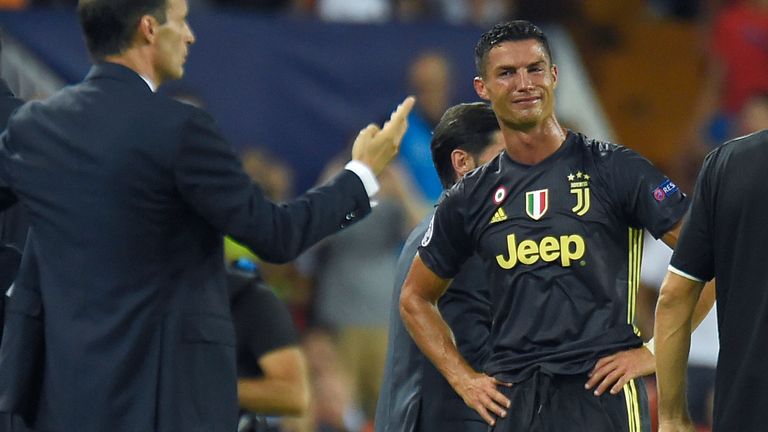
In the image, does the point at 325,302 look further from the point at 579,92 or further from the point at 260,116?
the point at 579,92

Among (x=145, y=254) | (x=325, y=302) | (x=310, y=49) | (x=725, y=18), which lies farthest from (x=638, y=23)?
(x=145, y=254)

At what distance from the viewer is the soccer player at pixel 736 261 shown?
13.5 ft

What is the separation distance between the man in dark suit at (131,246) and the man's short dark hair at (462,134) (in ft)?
3.47

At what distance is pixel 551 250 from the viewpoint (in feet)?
15.5

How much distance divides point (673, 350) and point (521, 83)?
985 mm

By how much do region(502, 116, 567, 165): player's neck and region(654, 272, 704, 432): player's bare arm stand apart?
2.25ft

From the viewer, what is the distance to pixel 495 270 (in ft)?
15.9

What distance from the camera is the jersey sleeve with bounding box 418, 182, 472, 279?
4.95 metres

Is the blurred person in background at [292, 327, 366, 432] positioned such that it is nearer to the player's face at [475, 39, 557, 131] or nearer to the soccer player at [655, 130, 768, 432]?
the player's face at [475, 39, 557, 131]

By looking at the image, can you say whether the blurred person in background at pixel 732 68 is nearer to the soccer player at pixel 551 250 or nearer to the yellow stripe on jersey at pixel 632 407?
the soccer player at pixel 551 250

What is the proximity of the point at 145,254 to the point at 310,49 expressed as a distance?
19.4 ft

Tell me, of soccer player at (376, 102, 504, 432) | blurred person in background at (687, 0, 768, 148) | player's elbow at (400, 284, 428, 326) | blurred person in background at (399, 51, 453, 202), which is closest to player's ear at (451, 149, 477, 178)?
soccer player at (376, 102, 504, 432)

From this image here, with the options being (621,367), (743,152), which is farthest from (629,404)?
(743,152)

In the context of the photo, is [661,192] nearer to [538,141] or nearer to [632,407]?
[538,141]
